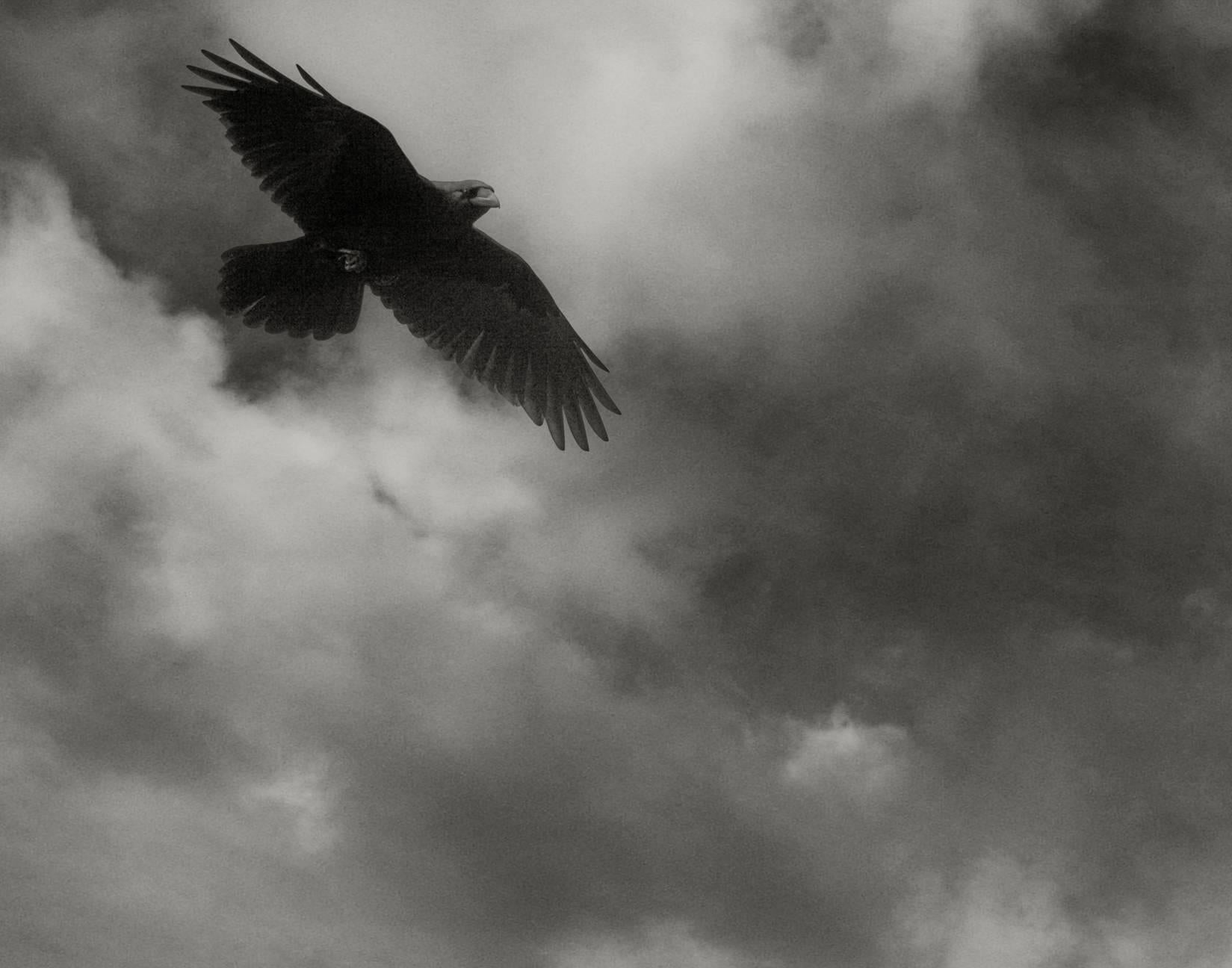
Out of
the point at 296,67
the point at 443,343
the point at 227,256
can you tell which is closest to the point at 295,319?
the point at 227,256

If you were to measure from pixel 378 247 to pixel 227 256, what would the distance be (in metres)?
1.20

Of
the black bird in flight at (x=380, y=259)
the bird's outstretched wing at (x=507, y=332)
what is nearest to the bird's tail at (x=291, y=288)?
the black bird in flight at (x=380, y=259)

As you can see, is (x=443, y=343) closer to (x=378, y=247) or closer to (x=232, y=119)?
(x=378, y=247)

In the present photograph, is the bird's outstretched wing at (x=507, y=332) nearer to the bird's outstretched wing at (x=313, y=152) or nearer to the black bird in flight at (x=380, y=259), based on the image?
the black bird in flight at (x=380, y=259)

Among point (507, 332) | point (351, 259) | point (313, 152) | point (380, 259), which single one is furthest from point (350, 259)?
point (507, 332)

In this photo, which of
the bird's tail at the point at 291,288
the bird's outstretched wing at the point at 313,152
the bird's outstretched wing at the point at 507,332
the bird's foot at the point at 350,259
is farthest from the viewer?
the bird's outstretched wing at the point at 507,332

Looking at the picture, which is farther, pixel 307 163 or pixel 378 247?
pixel 378 247

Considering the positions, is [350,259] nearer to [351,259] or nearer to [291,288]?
[351,259]

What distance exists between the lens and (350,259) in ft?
32.8

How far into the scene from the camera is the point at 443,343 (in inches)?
431

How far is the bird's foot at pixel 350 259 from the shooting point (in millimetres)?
9930

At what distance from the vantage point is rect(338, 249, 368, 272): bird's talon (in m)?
9.94

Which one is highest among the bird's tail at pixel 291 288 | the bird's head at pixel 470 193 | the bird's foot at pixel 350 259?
the bird's head at pixel 470 193

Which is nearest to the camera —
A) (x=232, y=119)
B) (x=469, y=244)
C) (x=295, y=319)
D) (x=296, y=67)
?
(x=296, y=67)
